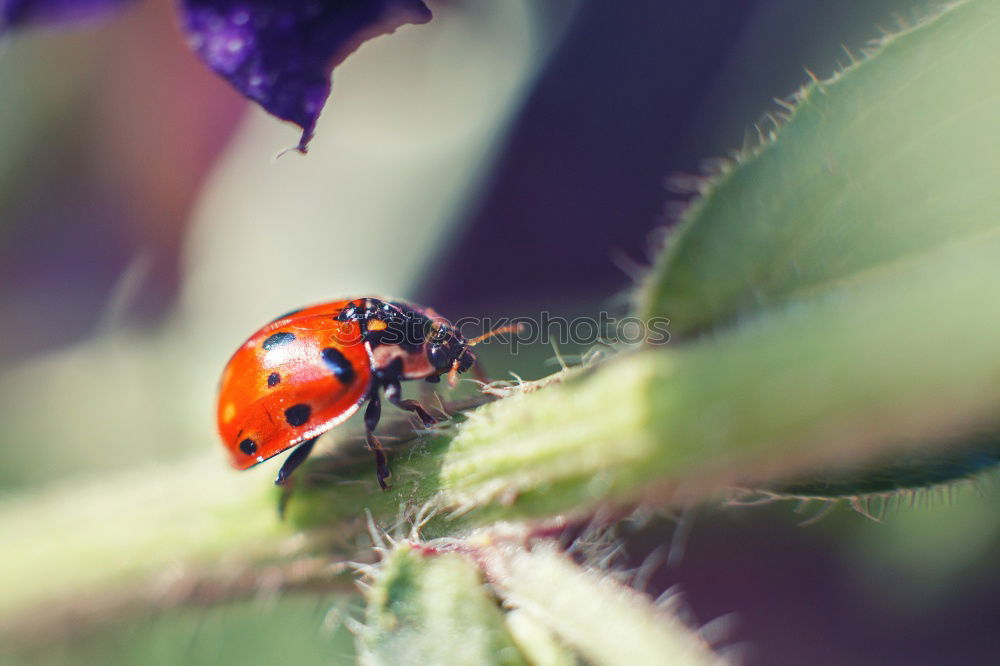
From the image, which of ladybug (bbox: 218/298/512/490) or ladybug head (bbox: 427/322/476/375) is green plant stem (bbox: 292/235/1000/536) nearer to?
ladybug (bbox: 218/298/512/490)

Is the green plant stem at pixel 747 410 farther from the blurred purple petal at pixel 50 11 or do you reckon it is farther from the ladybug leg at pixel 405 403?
the blurred purple petal at pixel 50 11

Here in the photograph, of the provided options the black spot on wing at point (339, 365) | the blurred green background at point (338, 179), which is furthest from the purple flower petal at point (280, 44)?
the blurred green background at point (338, 179)

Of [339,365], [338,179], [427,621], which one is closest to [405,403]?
[339,365]

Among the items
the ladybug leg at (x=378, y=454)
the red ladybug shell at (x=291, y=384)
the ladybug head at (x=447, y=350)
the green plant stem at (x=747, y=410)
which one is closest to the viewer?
the green plant stem at (x=747, y=410)

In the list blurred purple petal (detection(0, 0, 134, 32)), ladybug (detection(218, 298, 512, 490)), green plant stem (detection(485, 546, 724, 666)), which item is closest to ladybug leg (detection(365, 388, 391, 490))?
ladybug (detection(218, 298, 512, 490))

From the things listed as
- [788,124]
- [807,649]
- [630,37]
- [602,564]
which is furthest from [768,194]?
[630,37]

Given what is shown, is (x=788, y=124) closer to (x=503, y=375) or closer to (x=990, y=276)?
(x=990, y=276)

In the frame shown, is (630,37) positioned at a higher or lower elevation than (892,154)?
higher

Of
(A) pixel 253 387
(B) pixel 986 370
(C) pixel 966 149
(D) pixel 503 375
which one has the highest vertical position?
(D) pixel 503 375
